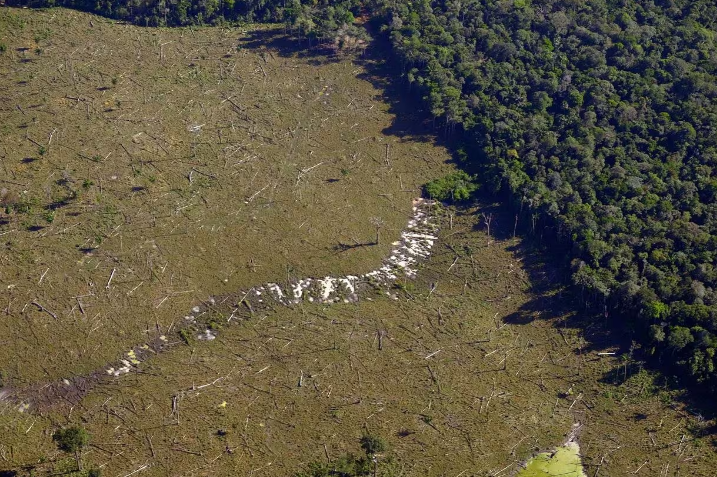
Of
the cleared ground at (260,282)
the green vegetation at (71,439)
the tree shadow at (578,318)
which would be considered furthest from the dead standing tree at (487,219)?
the green vegetation at (71,439)

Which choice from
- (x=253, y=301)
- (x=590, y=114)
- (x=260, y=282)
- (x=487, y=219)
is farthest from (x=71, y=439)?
(x=590, y=114)

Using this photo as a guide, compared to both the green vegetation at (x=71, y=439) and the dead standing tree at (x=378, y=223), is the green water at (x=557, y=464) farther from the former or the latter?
the green vegetation at (x=71, y=439)

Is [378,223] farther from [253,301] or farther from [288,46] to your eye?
[288,46]

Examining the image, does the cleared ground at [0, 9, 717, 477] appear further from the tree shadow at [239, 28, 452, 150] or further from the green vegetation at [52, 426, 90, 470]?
the green vegetation at [52, 426, 90, 470]

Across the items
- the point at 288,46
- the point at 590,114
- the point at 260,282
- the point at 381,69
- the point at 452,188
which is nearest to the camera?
the point at 260,282

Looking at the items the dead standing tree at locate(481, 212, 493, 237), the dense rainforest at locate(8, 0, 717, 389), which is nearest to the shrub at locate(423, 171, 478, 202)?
the dense rainforest at locate(8, 0, 717, 389)
